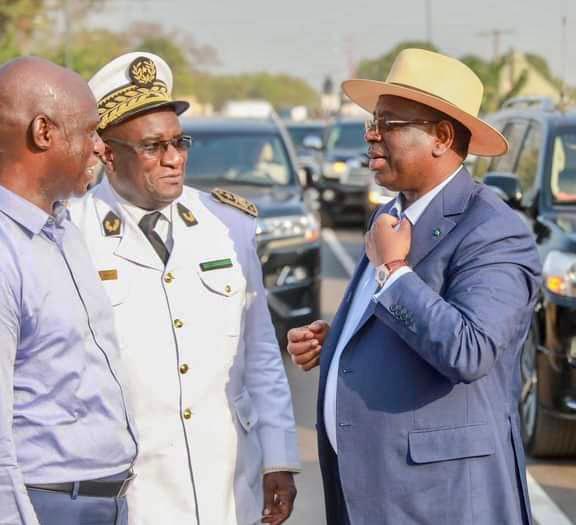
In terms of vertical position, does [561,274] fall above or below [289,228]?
above

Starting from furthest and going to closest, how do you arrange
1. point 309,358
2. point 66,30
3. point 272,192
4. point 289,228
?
point 66,30 → point 272,192 → point 289,228 → point 309,358

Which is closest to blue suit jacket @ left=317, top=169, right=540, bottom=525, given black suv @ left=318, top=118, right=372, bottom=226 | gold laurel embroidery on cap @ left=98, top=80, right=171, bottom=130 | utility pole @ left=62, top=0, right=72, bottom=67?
gold laurel embroidery on cap @ left=98, top=80, right=171, bottom=130

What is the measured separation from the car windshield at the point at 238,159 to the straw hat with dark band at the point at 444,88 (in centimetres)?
698

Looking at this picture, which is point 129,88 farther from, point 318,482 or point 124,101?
point 318,482

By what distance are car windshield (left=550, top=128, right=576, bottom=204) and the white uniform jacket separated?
14.6 ft

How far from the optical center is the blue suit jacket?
10.3ft

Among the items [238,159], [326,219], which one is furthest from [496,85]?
[238,159]

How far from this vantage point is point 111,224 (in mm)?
3682

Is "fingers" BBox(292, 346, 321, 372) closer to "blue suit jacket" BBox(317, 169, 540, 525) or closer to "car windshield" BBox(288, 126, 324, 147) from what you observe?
"blue suit jacket" BBox(317, 169, 540, 525)

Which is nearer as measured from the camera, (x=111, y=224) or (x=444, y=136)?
(x=444, y=136)

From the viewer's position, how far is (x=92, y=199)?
12.4ft

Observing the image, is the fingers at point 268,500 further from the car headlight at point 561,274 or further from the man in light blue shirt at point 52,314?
the car headlight at point 561,274

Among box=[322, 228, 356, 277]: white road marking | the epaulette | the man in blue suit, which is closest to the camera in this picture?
the man in blue suit

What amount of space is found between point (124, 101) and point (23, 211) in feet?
3.21
